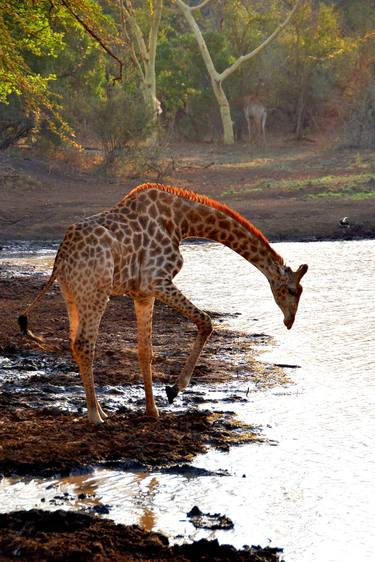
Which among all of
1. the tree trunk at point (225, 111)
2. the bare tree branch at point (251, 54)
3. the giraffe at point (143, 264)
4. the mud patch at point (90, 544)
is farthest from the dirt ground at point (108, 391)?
the tree trunk at point (225, 111)

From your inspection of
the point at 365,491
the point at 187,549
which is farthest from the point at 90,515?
the point at 365,491

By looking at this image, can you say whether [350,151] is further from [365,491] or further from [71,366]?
[365,491]

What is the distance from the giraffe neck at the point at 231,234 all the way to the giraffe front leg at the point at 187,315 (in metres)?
0.54

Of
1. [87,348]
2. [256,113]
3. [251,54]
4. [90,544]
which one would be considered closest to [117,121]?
[251,54]

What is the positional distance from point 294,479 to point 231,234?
2.04m

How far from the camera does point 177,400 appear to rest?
26.8 ft

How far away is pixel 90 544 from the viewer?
5.17 metres

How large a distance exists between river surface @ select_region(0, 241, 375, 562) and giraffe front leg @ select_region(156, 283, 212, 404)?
60cm

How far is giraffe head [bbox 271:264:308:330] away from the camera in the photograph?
25.8 ft

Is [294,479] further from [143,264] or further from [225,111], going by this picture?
[225,111]

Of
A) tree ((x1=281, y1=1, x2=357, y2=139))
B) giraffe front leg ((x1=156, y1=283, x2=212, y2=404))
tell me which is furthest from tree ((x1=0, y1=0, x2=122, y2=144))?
tree ((x1=281, y1=1, x2=357, y2=139))

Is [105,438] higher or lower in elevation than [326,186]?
lower

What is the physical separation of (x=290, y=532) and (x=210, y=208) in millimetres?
2828

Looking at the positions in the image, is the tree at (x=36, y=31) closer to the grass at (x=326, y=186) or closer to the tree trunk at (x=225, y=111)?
the grass at (x=326, y=186)
